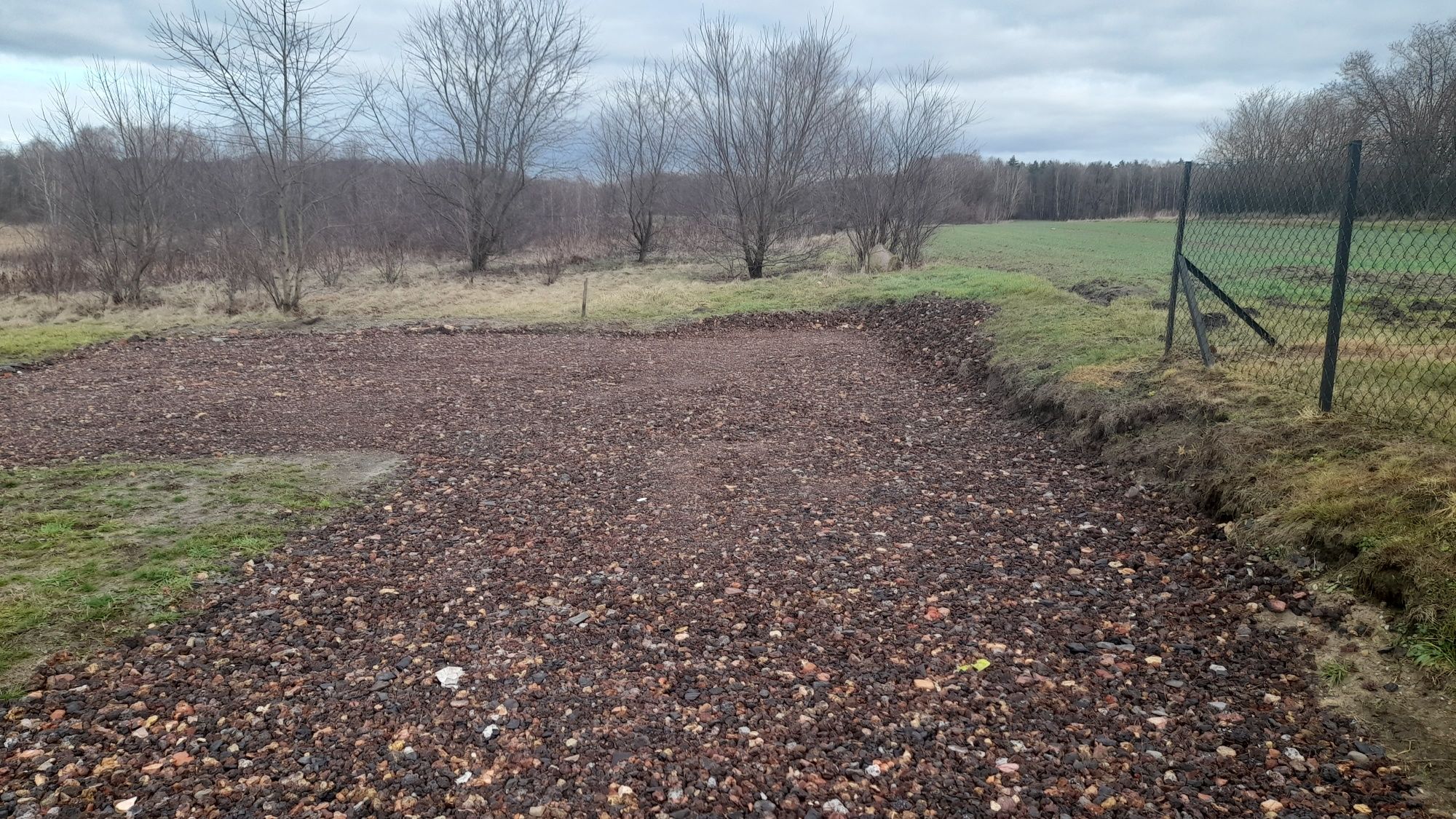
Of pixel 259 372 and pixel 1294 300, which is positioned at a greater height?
pixel 1294 300

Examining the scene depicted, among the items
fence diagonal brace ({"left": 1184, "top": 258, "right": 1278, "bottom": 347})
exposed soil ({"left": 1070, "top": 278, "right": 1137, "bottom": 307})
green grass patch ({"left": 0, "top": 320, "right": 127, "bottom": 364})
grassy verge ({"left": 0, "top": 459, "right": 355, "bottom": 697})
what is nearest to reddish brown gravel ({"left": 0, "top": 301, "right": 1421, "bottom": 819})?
grassy verge ({"left": 0, "top": 459, "right": 355, "bottom": 697})

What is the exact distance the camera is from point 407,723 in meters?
3.00

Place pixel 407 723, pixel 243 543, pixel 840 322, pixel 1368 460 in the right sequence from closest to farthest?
pixel 407 723 < pixel 1368 460 < pixel 243 543 < pixel 840 322

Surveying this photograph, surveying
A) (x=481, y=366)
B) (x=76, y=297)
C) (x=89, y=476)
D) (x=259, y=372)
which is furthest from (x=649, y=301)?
(x=76, y=297)

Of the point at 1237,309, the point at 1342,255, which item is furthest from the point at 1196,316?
the point at 1342,255

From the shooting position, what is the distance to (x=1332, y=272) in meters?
4.86

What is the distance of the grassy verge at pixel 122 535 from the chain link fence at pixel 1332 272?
6.37 meters

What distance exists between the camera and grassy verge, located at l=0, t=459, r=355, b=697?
3557 mm

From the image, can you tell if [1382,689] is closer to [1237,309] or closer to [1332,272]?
[1332,272]

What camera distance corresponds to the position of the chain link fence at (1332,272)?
173 inches

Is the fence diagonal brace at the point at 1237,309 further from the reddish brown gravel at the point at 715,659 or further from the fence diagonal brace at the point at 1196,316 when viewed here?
the reddish brown gravel at the point at 715,659

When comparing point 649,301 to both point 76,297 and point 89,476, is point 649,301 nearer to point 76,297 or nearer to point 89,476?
point 89,476

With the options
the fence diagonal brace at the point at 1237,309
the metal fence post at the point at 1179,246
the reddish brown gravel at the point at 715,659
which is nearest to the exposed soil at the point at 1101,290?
the metal fence post at the point at 1179,246

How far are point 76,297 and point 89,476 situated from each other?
55.6 feet
